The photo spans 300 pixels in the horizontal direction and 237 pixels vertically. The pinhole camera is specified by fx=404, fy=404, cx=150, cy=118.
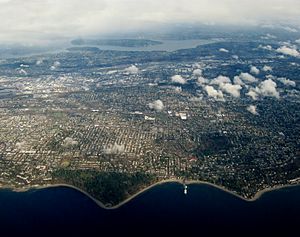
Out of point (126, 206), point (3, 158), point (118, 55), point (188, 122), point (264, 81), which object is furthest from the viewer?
point (118, 55)

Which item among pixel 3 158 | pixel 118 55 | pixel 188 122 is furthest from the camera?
pixel 118 55

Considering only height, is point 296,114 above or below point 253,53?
above

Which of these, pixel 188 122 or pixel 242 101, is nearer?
pixel 188 122

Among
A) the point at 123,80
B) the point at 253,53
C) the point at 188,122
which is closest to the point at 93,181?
the point at 188,122

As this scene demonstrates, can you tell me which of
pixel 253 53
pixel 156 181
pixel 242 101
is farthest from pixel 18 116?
pixel 253 53

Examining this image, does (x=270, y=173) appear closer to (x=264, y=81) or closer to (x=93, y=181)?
(x=93, y=181)

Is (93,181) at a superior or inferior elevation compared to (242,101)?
superior

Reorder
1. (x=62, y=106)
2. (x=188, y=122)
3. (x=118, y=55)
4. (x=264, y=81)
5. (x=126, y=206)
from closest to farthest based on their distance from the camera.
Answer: (x=126, y=206)
(x=188, y=122)
(x=62, y=106)
(x=264, y=81)
(x=118, y=55)

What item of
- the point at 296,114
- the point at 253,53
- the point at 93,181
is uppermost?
the point at 93,181

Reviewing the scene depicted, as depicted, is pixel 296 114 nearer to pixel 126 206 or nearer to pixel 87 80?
pixel 126 206
